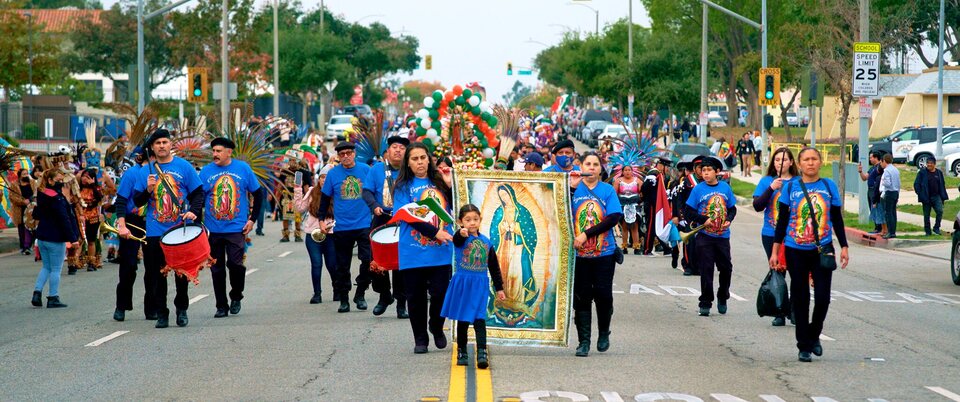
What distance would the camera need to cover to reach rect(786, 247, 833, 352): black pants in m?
10.4

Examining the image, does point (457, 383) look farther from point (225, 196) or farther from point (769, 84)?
point (769, 84)

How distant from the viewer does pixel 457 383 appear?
9.18 m

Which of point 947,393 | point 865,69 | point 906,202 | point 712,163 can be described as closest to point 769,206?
point 712,163

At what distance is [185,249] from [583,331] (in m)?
3.94

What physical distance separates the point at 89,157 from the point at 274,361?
12.5 meters

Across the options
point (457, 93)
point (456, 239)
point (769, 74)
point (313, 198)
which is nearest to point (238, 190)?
point (313, 198)

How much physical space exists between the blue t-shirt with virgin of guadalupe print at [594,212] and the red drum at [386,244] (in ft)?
5.61

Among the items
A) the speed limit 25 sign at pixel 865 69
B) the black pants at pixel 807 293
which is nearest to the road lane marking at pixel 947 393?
the black pants at pixel 807 293

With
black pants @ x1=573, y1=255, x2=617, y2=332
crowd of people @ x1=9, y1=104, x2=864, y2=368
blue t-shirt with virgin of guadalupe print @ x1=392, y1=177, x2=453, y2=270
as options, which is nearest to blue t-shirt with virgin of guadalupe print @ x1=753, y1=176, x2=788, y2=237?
crowd of people @ x1=9, y1=104, x2=864, y2=368

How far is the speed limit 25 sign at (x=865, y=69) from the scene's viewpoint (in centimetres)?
2661

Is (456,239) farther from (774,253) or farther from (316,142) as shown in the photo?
(316,142)

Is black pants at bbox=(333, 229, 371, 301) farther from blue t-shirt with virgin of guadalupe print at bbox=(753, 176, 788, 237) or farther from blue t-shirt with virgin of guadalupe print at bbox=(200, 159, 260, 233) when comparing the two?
blue t-shirt with virgin of guadalupe print at bbox=(753, 176, 788, 237)

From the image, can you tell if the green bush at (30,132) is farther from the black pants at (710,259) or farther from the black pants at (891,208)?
the black pants at (710,259)

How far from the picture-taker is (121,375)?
9766mm
